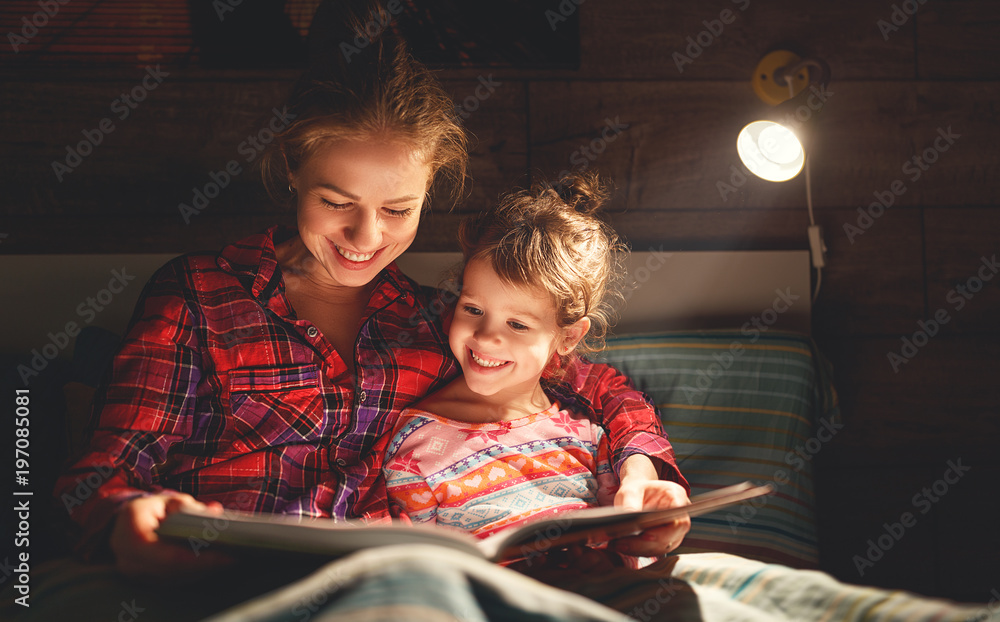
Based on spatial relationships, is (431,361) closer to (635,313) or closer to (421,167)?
(421,167)

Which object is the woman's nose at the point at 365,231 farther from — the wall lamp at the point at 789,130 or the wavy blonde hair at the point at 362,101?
the wall lamp at the point at 789,130

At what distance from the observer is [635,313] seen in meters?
1.43

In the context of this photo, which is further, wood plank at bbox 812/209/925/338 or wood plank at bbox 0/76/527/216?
wood plank at bbox 812/209/925/338

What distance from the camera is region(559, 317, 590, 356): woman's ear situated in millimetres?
1132

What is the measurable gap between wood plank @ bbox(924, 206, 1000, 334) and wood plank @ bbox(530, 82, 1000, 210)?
44mm

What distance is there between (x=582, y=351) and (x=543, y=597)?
0.72 meters

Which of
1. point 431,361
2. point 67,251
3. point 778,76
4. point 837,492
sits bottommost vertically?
point 837,492

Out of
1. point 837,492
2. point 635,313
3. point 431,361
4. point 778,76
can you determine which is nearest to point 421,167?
point 431,361
